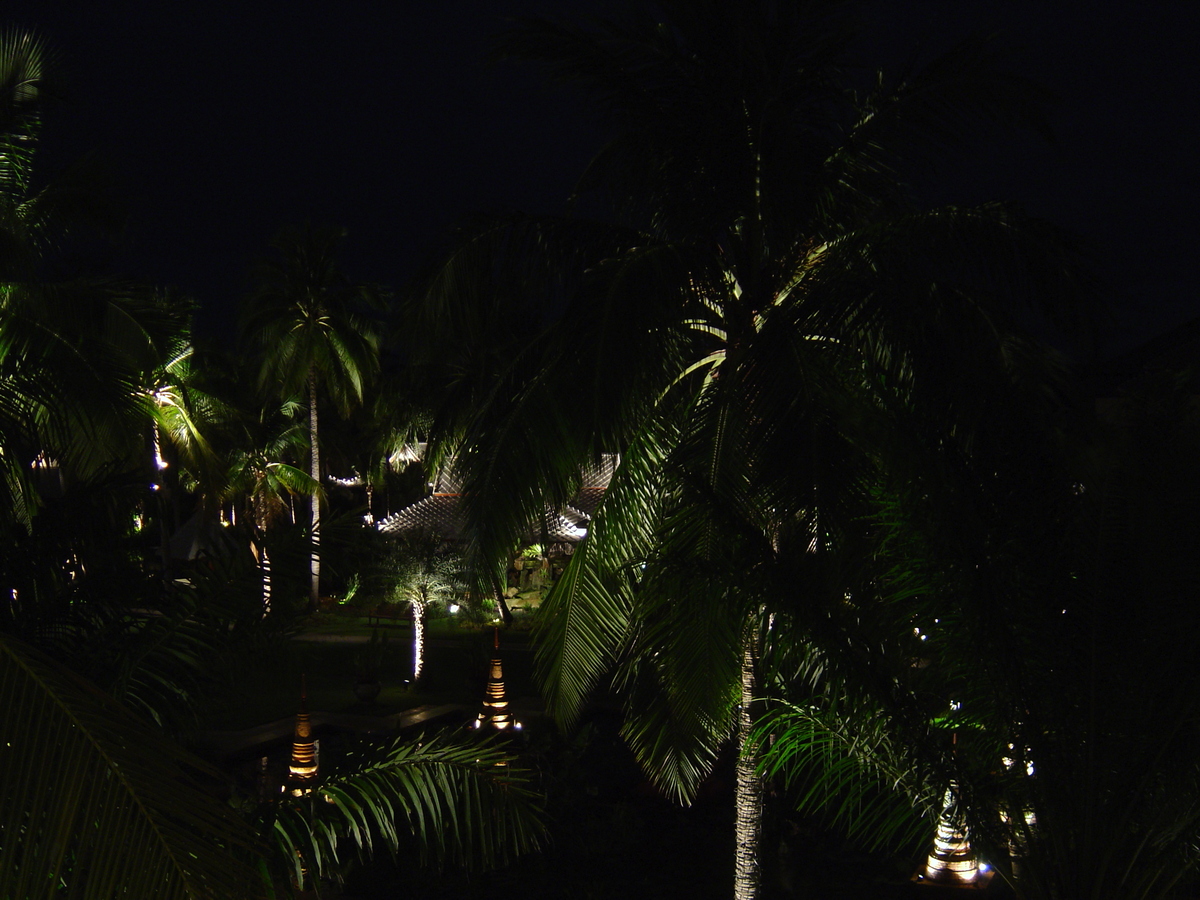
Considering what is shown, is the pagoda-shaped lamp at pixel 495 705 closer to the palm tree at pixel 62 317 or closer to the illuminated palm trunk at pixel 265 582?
the palm tree at pixel 62 317

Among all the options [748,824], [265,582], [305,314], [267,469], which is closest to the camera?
[265,582]

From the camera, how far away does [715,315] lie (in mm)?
7883

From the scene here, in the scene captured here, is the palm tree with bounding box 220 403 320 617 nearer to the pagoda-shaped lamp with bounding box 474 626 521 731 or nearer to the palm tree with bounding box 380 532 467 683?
the palm tree with bounding box 380 532 467 683

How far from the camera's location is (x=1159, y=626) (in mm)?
4922

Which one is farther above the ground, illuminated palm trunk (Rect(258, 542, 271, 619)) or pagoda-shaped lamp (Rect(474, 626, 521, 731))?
pagoda-shaped lamp (Rect(474, 626, 521, 731))

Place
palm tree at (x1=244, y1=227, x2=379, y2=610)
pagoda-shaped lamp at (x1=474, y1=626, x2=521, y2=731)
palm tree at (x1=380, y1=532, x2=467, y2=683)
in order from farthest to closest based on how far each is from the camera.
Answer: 1. palm tree at (x1=244, y1=227, x2=379, y2=610)
2. palm tree at (x1=380, y1=532, x2=467, y2=683)
3. pagoda-shaped lamp at (x1=474, y1=626, x2=521, y2=731)

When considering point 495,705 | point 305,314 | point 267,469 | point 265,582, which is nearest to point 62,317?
point 265,582

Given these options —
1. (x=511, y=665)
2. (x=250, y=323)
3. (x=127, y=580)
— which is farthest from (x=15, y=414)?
(x=250, y=323)

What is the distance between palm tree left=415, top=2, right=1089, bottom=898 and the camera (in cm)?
634

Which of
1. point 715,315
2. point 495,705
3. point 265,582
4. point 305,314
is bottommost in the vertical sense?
point 265,582

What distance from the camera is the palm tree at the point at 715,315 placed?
634 cm

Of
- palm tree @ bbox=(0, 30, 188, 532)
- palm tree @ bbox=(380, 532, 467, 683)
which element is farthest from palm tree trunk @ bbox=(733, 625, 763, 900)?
palm tree @ bbox=(380, 532, 467, 683)

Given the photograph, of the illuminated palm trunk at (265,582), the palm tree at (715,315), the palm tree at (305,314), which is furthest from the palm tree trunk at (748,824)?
the palm tree at (305,314)

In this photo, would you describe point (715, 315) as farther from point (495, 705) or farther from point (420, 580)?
point (420, 580)
